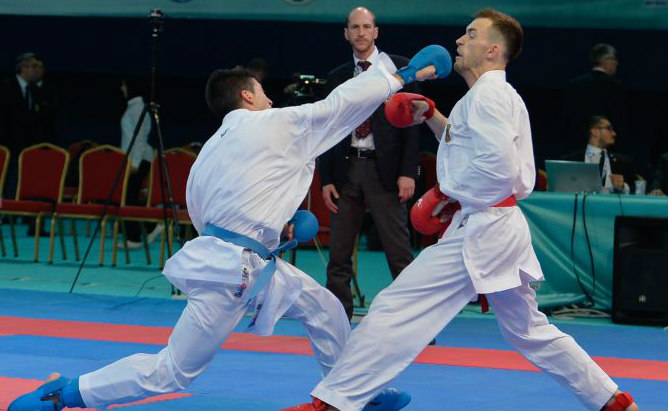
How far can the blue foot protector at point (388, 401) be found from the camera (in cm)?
518

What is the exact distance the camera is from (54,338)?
299 inches

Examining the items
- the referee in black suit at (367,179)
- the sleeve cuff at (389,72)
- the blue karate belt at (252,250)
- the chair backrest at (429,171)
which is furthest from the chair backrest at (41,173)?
the sleeve cuff at (389,72)

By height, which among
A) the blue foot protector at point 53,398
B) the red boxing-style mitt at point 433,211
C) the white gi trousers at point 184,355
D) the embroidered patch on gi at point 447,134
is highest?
the embroidered patch on gi at point 447,134

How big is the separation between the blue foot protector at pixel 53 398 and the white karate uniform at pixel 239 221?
0.16 ft

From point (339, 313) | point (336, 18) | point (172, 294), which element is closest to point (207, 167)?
point (339, 313)

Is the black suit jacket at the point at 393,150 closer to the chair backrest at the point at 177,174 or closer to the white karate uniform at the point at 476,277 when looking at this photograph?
the white karate uniform at the point at 476,277

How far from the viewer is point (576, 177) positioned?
30.6 feet

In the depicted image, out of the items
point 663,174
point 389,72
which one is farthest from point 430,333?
point 663,174

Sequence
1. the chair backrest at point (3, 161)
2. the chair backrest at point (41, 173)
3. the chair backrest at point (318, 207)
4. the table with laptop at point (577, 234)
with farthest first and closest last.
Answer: the chair backrest at point (3, 161) → the chair backrest at point (41, 173) → the chair backrest at point (318, 207) → the table with laptop at point (577, 234)

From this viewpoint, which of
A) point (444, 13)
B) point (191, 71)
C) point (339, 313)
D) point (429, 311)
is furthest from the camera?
point (191, 71)

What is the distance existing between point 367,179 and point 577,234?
230 cm

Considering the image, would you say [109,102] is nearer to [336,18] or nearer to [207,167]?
[336,18]

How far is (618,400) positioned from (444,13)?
20.2 ft

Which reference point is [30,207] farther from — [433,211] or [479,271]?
[479,271]
